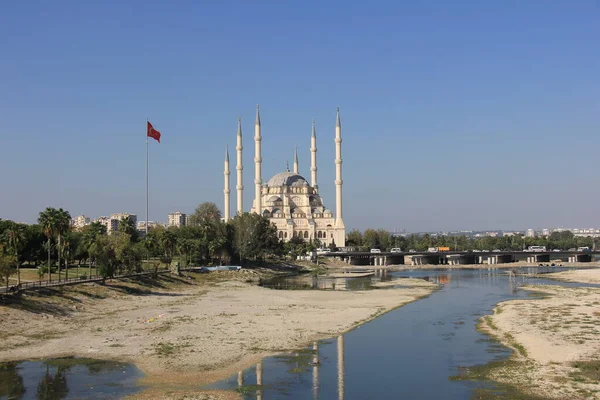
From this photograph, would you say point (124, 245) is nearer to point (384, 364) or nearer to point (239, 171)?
point (384, 364)

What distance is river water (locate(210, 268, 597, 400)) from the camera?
3241cm

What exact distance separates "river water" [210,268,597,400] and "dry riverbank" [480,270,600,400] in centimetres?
162

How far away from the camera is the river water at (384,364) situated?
3241 centimetres

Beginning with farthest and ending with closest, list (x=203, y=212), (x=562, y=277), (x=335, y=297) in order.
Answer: (x=203, y=212)
(x=562, y=277)
(x=335, y=297)

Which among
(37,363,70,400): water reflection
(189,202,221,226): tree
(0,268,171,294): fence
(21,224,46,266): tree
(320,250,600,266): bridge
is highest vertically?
(189,202,221,226): tree

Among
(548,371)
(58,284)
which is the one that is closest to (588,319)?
(548,371)

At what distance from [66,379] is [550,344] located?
1111 inches

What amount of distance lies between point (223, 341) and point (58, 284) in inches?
922

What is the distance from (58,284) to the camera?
6116cm

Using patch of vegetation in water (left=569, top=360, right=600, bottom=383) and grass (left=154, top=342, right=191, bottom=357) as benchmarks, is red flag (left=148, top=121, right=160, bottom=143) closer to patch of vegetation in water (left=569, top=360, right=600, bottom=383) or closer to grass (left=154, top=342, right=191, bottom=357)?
grass (left=154, top=342, right=191, bottom=357)

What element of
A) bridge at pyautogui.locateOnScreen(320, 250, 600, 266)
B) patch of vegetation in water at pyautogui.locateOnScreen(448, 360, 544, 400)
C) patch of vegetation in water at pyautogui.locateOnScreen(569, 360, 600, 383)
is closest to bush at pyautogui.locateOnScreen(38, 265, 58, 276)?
patch of vegetation in water at pyautogui.locateOnScreen(448, 360, 544, 400)

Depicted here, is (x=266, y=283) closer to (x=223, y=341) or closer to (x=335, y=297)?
(x=335, y=297)

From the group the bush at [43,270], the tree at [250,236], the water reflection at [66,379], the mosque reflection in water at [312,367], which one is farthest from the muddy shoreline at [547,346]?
the tree at [250,236]

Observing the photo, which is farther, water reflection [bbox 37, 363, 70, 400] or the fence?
the fence
